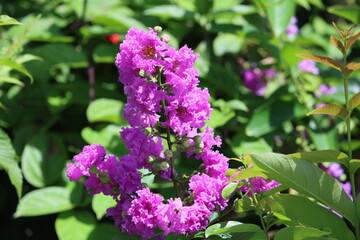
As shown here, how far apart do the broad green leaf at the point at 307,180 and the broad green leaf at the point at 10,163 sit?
677 millimetres

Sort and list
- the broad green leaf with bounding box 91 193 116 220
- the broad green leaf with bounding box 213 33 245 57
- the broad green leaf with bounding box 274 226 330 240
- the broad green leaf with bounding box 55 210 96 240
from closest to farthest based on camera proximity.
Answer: the broad green leaf with bounding box 274 226 330 240
the broad green leaf with bounding box 91 193 116 220
the broad green leaf with bounding box 55 210 96 240
the broad green leaf with bounding box 213 33 245 57

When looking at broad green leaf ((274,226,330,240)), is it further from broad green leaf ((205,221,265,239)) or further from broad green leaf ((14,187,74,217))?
broad green leaf ((14,187,74,217))

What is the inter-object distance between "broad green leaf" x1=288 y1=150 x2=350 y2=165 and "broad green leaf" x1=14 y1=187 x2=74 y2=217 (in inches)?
37.3

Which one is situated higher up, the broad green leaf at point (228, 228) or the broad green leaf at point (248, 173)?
the broad green leaf at point (248, 173)

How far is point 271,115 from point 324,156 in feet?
2.75

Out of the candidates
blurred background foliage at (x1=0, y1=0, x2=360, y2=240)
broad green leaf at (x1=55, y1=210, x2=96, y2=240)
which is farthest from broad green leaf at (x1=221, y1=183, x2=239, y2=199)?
broad green leaf at (x1=55, y1=210, x2=96, y2=240)

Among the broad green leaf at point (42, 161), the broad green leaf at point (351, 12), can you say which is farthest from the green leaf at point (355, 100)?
the broad green leaf at point (42, 161)

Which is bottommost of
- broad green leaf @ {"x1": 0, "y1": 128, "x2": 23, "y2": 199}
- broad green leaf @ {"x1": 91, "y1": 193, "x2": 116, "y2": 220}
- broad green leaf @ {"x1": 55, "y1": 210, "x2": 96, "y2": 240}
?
broad green leaf @ {"x1": 55, "y1": 210, "x2": 96, "y2": 240}

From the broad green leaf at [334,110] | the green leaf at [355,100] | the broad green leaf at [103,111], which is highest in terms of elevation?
the green leaf at [355,100]

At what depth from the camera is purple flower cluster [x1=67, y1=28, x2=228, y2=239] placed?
999mm

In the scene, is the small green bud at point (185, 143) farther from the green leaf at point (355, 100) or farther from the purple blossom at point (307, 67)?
the purple blossom at point (307, 67)

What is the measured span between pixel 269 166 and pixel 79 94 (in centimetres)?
128

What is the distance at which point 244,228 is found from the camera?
3.34 ft

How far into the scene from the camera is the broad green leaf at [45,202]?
66.9 inches
